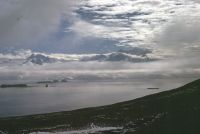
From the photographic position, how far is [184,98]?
120 m

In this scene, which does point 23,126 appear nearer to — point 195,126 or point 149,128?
point 149,128

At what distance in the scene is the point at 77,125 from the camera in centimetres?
9794

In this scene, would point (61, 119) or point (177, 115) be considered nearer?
point (177, 115)

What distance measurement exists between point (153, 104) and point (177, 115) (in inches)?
1497

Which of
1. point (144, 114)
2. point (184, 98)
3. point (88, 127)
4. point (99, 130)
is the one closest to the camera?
point (99, 130)

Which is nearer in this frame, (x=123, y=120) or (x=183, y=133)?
(x=183, y=133)

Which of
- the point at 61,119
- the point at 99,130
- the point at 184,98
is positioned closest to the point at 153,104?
the point at 184,98

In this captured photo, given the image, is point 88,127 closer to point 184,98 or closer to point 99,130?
point 99,130

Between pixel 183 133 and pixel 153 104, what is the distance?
56517 mm

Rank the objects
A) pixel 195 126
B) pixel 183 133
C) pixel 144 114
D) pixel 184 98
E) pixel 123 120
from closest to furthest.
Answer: pixel 183 133 < pixel 195 126 < pixel 123 120 < pixel 144 114 < pixel 184 98

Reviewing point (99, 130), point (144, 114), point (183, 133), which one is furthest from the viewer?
point (144, 114)

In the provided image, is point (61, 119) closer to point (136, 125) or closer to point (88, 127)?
point (88, 127)

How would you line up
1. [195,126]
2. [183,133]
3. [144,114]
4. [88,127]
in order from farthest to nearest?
1. [144,114]
2. [88,127]
3. [195,126]
4. [183,133]

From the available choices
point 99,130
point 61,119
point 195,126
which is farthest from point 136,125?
point 61,119
